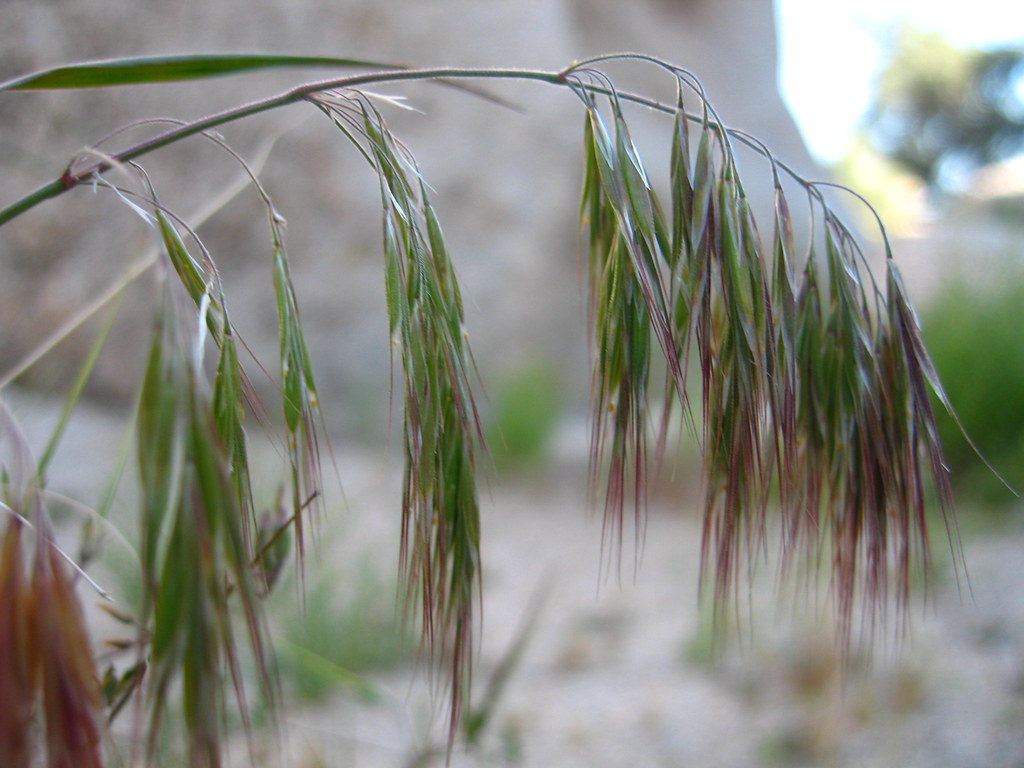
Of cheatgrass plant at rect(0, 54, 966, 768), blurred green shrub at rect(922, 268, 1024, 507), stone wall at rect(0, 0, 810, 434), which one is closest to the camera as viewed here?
cheatgrass plant at rect(0, 54, 966, 768)

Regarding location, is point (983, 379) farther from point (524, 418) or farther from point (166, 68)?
point (166, 68)

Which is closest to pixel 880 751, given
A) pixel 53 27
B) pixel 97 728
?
pixel 97 728

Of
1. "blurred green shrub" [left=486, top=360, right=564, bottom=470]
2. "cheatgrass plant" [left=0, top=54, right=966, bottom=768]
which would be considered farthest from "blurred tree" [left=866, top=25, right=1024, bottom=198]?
"cheatgrass plant" [left=0, top=54, right=966, bottom=768]

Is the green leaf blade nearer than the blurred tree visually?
Yes

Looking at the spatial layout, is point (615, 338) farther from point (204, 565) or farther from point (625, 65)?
point (625, 65)

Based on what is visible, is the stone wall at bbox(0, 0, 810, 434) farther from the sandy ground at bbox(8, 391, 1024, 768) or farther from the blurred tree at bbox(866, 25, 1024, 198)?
the blurred tree at bbox(866, 25, 1024, 198)

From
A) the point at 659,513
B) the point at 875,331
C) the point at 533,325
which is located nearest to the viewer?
the point at 875,331

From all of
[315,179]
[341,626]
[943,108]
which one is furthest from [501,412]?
[943,108]

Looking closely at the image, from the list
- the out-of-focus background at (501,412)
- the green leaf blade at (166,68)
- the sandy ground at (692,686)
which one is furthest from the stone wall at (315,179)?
the green leaf blade at (166,68)
